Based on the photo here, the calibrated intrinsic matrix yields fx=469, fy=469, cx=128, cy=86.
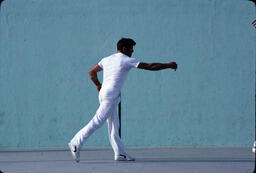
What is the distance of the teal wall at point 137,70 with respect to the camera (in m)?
8.50

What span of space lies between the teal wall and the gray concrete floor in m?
0.43

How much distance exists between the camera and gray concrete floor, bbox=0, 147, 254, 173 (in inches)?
230

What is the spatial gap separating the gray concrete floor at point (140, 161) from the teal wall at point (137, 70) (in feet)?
1.41

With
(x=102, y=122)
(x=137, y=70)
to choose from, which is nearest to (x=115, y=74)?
(x=102, y=122)

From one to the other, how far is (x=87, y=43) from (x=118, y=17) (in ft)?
2.44

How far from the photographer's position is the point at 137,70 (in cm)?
862

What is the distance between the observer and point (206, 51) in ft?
27.9

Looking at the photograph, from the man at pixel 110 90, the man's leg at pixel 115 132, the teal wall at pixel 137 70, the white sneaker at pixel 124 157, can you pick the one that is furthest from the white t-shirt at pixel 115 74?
the teal wall at pixel 137 70

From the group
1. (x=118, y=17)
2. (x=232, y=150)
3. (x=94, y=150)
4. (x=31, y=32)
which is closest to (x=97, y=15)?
(x=118, y=17)

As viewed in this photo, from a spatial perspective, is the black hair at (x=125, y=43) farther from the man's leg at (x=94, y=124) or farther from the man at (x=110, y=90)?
the man's leg at (x=94, y=124)

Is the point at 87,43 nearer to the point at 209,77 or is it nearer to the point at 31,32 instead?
the point at 31,32

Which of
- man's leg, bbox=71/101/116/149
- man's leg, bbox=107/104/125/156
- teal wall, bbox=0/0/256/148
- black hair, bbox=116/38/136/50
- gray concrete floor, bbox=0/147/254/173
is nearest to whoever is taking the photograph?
gray concrete floor, bbox=0/147/254/173

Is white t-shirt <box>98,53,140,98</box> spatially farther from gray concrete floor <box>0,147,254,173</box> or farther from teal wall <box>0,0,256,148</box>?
teal wall <box>0,0,256,148</box>

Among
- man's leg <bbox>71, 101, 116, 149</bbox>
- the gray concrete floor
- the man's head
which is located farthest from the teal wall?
man's leg <bbox>71, 101, 116, 149</bbox>
